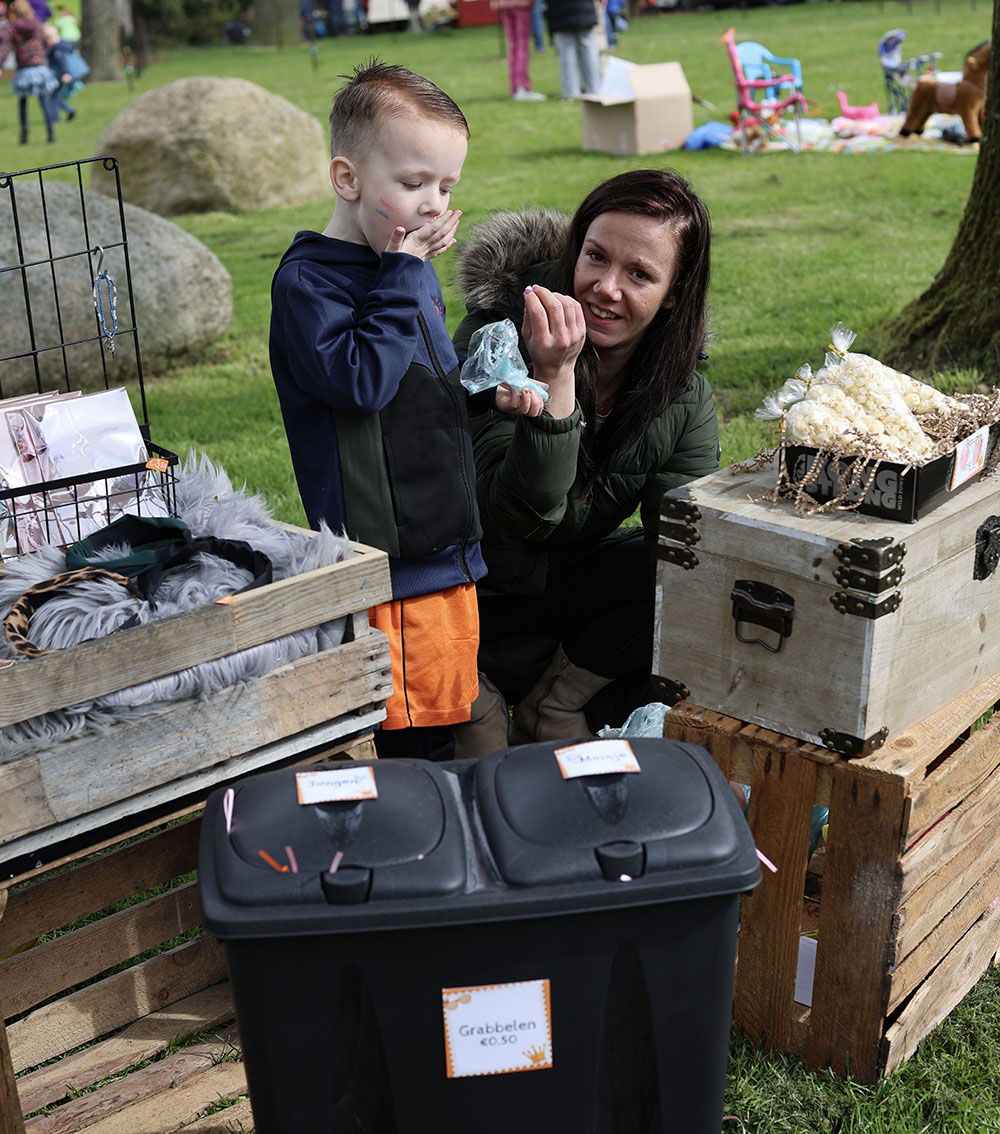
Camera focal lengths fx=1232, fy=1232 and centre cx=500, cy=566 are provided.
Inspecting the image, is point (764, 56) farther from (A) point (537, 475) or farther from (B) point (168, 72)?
(B) point (168, 72)

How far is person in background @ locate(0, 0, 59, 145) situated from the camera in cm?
1691

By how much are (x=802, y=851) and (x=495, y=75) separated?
64.6 feet

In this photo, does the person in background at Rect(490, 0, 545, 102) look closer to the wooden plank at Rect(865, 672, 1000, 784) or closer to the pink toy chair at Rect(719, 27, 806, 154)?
the pink toy chair at Rect(719, 27, 806, 154)

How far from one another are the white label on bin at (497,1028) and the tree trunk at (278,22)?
32.9m

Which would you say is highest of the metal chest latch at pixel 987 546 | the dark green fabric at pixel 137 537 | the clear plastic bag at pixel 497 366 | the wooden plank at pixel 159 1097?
the clear plastic bag at pixel 497 366

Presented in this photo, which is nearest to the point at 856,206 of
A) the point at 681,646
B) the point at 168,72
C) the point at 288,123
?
the point at 288,123

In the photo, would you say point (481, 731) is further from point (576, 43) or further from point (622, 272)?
point (576, 43)

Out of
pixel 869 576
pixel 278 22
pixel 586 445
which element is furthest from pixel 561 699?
pixel 278 22

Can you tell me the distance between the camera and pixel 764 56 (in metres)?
14.0

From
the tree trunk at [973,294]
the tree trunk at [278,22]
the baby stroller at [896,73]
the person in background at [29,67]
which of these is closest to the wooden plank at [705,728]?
the tree trunk at [973,294]

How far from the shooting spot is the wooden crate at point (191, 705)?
66.7 inches

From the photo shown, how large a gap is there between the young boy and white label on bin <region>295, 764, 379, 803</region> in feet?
2.33

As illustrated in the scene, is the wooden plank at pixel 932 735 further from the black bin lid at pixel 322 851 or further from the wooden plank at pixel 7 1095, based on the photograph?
the wooden plank at pixel 7 1095

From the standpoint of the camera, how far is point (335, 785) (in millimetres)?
1560
